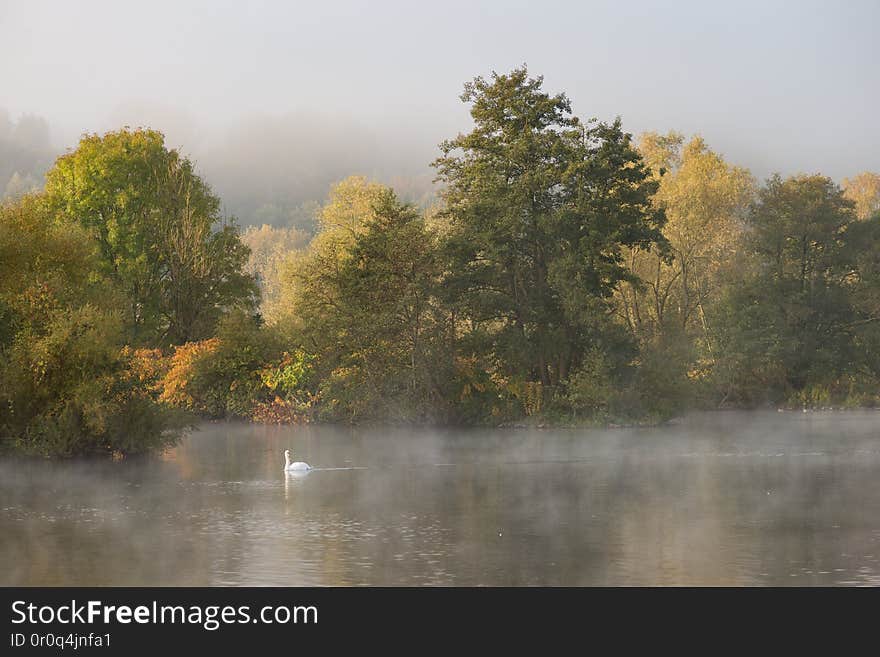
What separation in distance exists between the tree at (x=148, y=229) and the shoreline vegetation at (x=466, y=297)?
0.15m

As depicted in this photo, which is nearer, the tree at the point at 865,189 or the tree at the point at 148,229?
the tree at the point at 148,229

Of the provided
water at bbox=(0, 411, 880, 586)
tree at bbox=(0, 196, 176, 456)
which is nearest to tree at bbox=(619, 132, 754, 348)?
water at bbox=(0, 411, 880, 586)

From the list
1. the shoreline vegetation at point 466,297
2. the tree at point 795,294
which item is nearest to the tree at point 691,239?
the shoreline vegetation at point 466,297

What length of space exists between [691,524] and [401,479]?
1143 cm

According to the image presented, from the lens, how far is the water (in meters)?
18.7

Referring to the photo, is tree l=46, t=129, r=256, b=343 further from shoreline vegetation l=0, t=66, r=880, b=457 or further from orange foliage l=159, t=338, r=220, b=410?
orange foliage l=159, t=338, r=220, b=410

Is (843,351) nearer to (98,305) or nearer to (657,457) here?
(657,457)

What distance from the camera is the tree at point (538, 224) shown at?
53.6 metres

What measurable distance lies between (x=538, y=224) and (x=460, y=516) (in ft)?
99.9

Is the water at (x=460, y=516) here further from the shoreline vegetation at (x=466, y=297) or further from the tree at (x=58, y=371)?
the shoreline vegetation at (x=466, y=297)

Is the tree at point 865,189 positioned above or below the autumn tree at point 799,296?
above

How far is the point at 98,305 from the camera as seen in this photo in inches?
1608

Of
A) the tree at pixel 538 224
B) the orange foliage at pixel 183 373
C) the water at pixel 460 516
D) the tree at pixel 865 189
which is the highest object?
the tree at pixel 865 189
